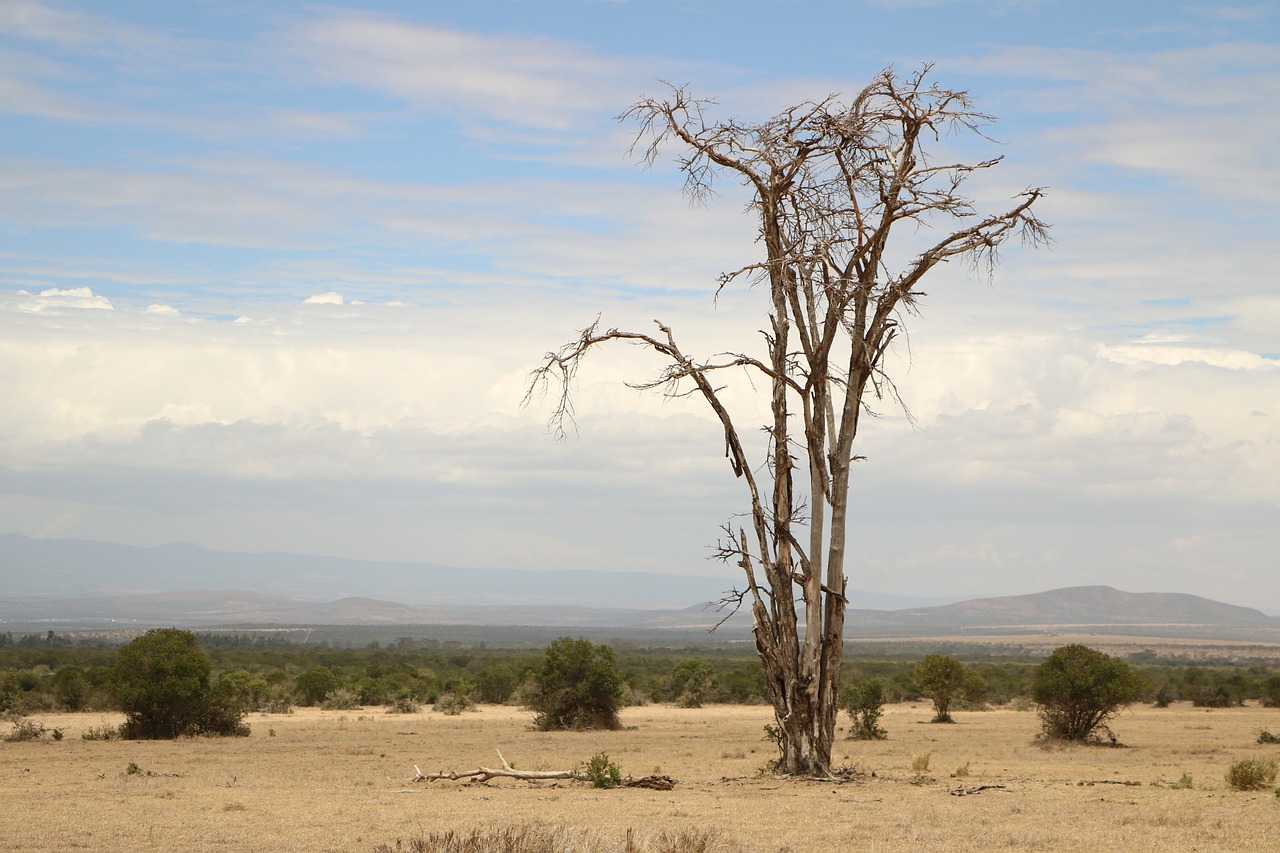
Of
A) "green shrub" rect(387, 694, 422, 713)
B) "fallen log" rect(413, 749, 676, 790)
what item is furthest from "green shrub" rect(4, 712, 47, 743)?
"green shrub" rect(387, 694, 422, 713)

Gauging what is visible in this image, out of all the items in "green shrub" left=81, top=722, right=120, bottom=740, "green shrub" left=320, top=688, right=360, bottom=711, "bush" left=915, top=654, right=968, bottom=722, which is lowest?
"green shrub" left=320, top=688, right=360, bottom=711

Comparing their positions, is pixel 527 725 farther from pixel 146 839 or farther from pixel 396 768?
pixel 146 839

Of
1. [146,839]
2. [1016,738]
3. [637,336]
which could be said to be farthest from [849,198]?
[1016,738]

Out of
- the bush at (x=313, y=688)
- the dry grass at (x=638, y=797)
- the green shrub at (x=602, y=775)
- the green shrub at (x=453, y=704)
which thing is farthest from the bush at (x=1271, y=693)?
the green shrub at (x=602, y=775)

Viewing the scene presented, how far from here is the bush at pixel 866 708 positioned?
1298 inches

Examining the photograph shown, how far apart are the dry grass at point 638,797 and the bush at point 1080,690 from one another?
4.12 ft

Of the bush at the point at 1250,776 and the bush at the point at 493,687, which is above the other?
the bush at the point at 1250,776

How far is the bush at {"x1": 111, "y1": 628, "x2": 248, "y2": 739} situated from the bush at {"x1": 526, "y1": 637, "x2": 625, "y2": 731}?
974 cm

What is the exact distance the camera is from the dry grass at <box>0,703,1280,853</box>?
13.3 meters

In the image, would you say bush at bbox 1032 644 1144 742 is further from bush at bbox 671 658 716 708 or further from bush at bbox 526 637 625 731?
bush at bbox 671 658 716 708

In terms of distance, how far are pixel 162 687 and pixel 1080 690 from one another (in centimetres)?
2259

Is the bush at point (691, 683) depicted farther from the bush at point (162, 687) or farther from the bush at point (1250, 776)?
the bush at point (1250, 776)

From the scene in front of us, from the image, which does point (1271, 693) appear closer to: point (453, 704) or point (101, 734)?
point (453, 704)

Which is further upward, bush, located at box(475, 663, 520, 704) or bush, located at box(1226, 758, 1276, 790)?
bush, located at box(1226, 758, 1276, 790)
